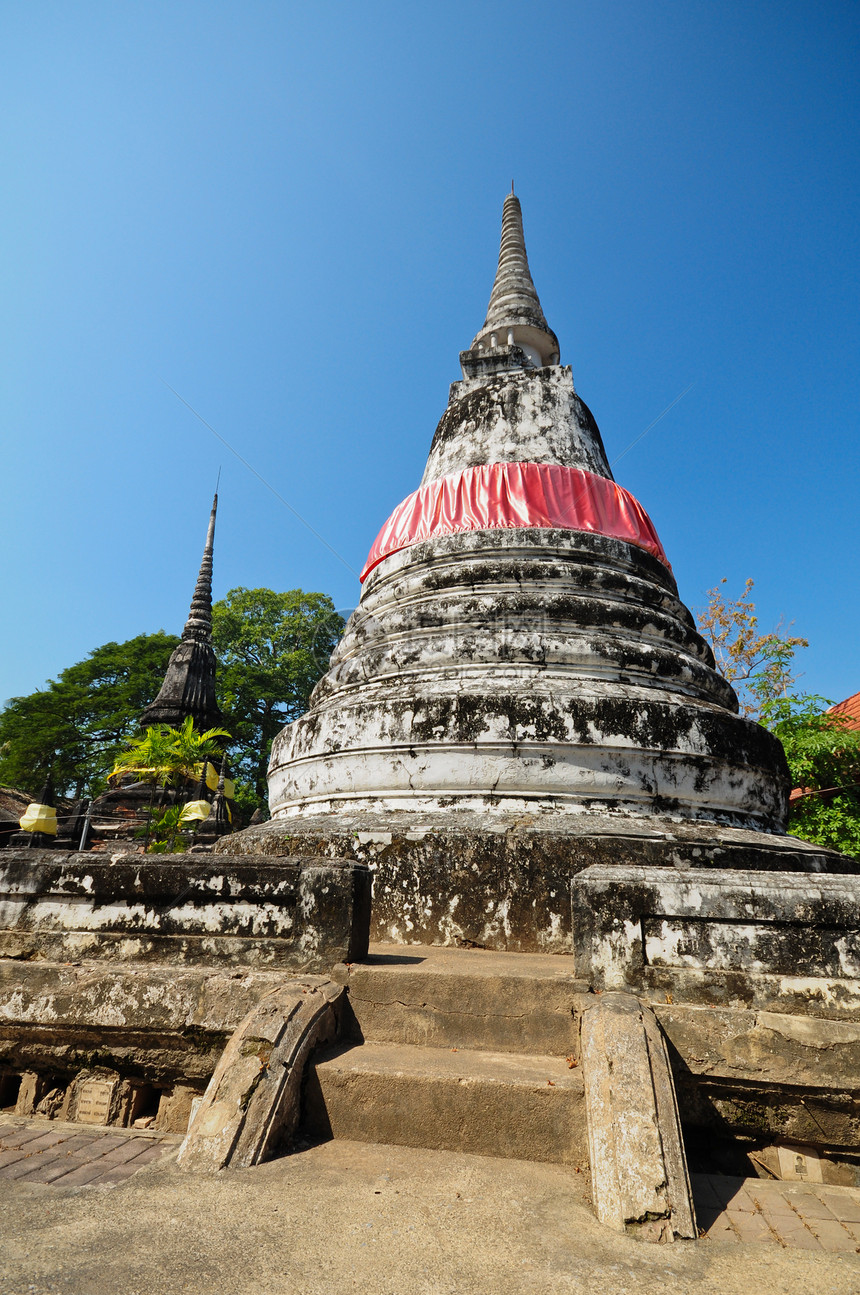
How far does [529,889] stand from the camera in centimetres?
471

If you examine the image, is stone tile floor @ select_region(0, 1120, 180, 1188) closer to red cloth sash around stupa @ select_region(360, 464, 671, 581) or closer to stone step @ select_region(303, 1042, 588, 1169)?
stone step @ select_region(303, 1042, 588, 1169)

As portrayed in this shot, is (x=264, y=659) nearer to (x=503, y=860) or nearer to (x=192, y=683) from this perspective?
(x=192, y=683)

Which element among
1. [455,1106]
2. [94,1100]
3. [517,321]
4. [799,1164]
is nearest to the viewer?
[455,1106]

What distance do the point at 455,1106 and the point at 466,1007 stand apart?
56 centimetres

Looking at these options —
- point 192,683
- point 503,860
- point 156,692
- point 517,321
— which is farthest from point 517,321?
point 156,692

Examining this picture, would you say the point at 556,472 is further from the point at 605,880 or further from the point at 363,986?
the point at 363,986

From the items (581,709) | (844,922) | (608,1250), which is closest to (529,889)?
(581,709)

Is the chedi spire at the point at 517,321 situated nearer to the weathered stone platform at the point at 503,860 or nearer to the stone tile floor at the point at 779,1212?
the weathered stone platform at the point at 503,860

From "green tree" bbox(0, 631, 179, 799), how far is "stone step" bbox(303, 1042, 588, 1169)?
26.3 meters

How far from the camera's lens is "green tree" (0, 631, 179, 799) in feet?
88.7

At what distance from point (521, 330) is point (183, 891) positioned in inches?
466

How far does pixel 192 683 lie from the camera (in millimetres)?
21844

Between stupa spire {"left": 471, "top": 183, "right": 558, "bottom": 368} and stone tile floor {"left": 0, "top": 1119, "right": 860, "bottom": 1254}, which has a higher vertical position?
stupa spire {"left": 471, "top": 183, "right": 558, "bottom": 368}

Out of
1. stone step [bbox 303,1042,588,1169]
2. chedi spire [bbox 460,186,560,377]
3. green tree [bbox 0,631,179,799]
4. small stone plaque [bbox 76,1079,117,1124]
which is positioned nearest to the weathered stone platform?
small stone plaque [bbox 76,1079,117,1124]
